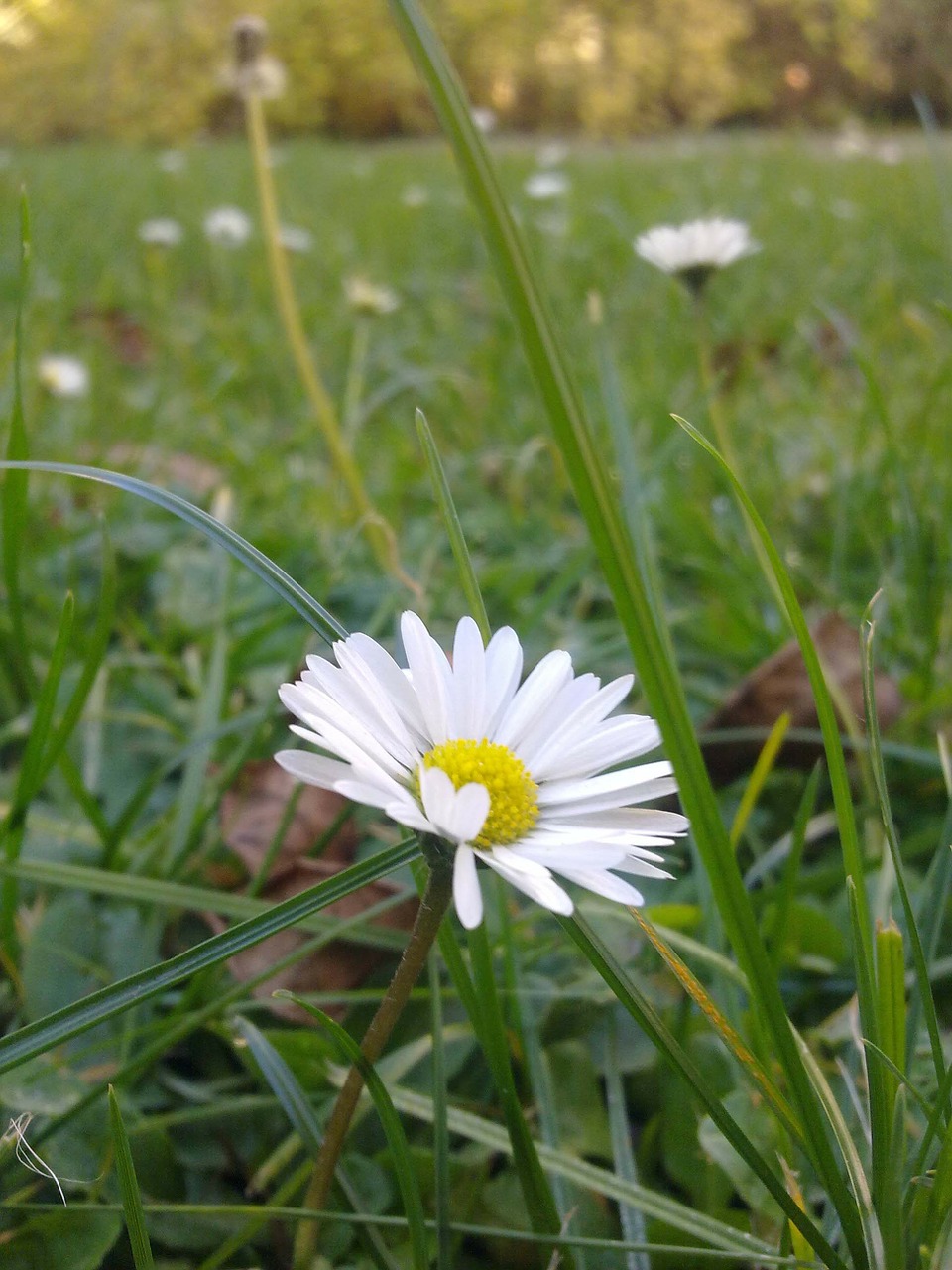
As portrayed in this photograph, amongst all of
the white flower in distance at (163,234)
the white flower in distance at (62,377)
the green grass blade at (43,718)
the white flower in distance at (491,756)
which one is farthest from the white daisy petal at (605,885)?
the white flower in distance at (163,234)

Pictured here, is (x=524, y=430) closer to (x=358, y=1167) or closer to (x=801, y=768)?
(x=801, y=768)

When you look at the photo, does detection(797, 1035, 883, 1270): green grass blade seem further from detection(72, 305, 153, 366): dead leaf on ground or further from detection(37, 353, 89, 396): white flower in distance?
detection(72, 305, 153, 366): dead leaf on ground

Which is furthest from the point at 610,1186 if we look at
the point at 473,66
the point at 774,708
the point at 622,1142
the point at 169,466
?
the point at 473,66

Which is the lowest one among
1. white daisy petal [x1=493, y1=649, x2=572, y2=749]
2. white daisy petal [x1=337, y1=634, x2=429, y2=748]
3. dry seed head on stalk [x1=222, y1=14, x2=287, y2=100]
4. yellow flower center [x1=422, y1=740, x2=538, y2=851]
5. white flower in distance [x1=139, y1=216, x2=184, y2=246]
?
yellow flower center [x1=422, y1=740, x2=538, y2=851]

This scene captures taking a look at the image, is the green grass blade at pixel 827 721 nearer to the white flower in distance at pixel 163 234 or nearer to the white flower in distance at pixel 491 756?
the white flower in distance at pixel 491 756

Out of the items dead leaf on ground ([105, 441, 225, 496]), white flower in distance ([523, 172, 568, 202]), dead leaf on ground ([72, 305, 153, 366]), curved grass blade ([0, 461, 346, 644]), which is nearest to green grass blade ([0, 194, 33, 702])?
curved grass blade ([0, 461, 346, 644])

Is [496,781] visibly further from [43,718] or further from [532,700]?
[43,718]

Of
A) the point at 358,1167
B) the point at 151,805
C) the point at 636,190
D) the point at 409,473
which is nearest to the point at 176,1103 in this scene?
the point at 358,1167
